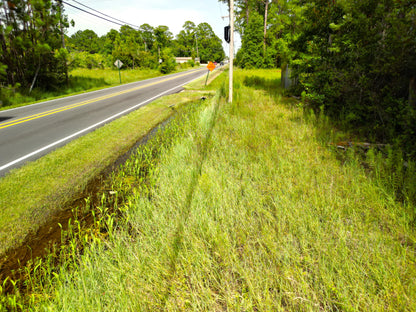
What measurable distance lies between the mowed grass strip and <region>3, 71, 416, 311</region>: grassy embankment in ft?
2.11

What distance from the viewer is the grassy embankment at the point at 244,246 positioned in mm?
1717

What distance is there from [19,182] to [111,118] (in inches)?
197

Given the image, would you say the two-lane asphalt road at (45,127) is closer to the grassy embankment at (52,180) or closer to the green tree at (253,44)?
the grassy embankment at (52,180)

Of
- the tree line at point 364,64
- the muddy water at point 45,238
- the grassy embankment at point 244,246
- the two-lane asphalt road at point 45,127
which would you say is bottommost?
the muddy water at point 45,238

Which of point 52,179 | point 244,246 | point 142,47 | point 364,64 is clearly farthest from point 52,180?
point 142,47

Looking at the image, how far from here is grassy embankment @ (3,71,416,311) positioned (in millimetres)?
1717

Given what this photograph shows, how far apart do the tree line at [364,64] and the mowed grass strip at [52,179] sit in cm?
581

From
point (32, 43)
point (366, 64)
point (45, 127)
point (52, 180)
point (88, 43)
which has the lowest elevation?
point (52, 180)

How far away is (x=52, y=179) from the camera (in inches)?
152

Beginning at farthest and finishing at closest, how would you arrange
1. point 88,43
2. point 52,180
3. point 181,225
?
point 88,43
point 52,180
point 181,225

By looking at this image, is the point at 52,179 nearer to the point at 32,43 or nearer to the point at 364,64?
the point at 364,64

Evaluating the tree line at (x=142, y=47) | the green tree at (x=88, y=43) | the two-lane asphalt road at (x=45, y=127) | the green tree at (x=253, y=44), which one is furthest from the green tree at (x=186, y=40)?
the two-lane asphalt road at (x=45, y=127)

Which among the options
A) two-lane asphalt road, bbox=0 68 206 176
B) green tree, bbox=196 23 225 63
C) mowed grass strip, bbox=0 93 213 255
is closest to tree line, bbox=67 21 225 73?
green tree, bbox=196 23 225 63

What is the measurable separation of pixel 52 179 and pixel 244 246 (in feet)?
11.9
